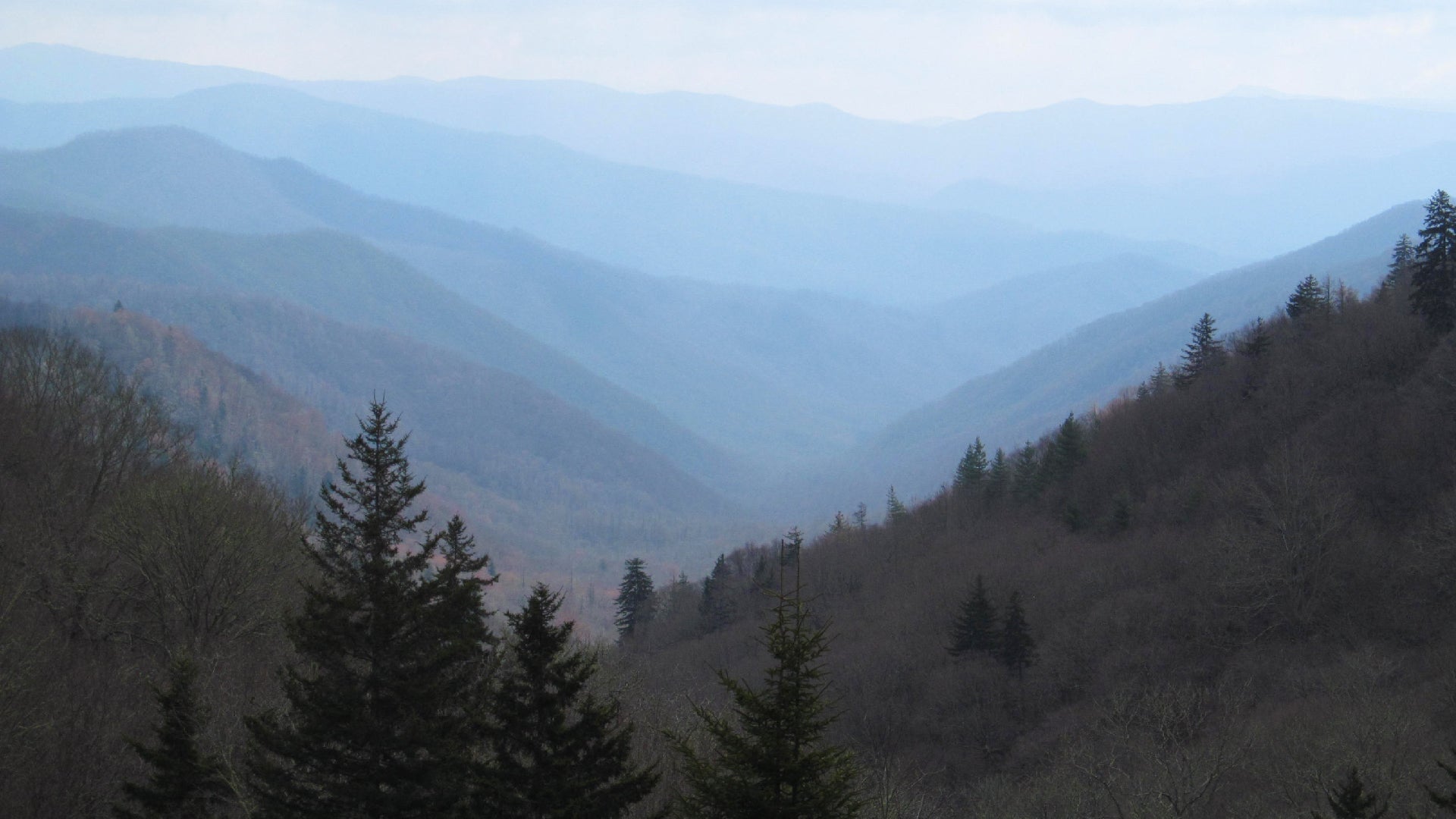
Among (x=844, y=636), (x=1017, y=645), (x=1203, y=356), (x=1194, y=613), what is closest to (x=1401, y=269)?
(x=1203, y=356)

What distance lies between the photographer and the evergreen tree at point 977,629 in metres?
46.3

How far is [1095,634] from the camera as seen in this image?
44.3 metres

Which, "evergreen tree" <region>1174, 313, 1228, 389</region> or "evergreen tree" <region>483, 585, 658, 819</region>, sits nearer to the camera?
"evergreen tree" <region>483, 585, 658, 819</region>

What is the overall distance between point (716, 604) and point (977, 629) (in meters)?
29.5

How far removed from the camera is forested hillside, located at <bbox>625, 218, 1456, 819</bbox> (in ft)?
75.4

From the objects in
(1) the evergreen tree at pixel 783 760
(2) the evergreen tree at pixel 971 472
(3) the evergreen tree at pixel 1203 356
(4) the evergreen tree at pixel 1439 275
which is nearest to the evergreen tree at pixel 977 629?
(4) the evergreen tree at pixel 1439 275

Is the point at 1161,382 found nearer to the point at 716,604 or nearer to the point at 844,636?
the point at 844,636

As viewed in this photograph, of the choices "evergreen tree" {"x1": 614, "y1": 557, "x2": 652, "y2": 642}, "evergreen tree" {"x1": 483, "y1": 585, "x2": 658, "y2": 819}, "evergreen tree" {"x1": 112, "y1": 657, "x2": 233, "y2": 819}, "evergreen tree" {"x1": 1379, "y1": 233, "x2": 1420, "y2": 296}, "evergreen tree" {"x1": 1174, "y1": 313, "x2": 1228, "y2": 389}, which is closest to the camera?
"evergreen tree" {"x1": 483, "y1": 585, "x2": 658, "y2": 819}

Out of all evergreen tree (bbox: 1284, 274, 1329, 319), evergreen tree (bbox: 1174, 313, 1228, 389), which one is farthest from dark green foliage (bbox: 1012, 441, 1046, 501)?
evergreen tree (bbox: 1284, 274, 1329, 319)

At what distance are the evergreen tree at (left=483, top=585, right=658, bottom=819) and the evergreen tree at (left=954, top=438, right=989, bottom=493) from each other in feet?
228

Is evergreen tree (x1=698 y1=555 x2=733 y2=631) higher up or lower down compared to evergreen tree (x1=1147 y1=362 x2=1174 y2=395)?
lower down

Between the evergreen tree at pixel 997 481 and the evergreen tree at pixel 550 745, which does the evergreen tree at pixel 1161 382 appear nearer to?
the evergreen tree at pixel 997 481

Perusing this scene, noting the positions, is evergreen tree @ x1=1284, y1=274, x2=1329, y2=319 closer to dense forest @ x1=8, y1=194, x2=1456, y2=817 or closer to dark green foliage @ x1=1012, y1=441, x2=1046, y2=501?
Answer: dense forest @ x1=8, y1=194, x2=1456, y2=817

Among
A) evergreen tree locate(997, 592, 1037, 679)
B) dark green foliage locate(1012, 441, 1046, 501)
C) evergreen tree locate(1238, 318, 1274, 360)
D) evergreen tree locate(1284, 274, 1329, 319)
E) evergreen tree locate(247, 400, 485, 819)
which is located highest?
evergreen tree locate(1284, 274, 1329, 319)
